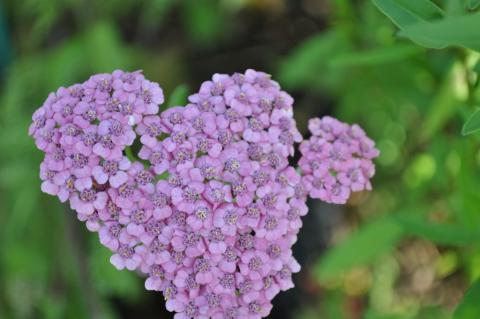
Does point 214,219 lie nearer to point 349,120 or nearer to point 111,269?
point 349,120

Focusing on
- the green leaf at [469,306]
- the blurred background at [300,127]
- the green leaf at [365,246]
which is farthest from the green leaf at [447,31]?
the green leaf at [365,246]

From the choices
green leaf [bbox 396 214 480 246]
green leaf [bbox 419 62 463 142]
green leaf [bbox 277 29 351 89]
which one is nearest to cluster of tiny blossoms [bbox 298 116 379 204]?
green leaf [bbox 396 214 480 246]

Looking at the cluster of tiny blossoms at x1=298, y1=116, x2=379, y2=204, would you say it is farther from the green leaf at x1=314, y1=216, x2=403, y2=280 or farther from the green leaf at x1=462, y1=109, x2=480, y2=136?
the green leaf at x1=314, y1=216, x2=403, y2=280

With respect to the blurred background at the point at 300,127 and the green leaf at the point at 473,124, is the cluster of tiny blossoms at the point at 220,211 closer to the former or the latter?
the green leaf at the point at 473,124

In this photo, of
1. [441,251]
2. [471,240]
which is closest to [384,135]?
[441,251]

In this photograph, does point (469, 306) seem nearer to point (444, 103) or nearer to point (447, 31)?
point (447, 31)

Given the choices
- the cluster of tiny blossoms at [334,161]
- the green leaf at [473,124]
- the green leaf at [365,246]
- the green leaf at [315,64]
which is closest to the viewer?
the green leaf at [473,124]
